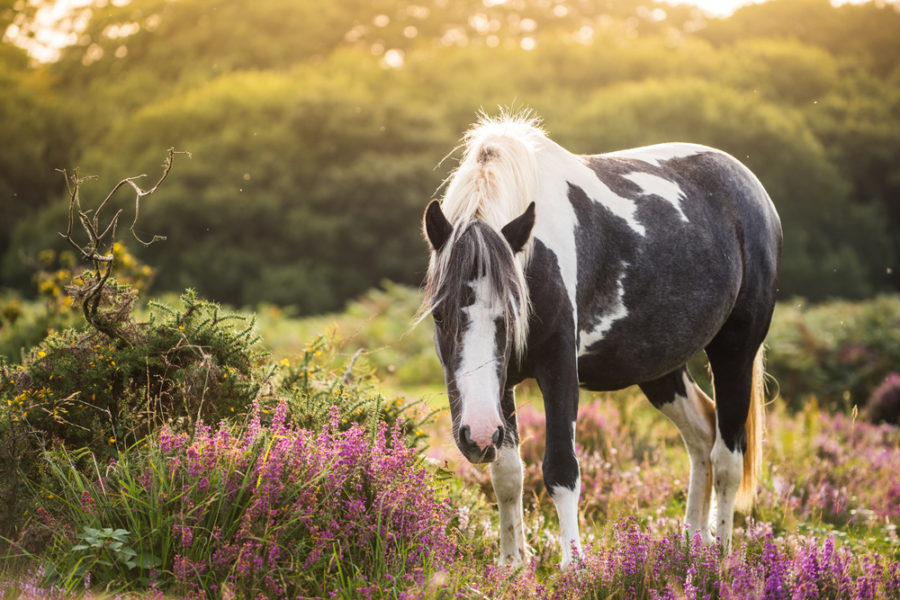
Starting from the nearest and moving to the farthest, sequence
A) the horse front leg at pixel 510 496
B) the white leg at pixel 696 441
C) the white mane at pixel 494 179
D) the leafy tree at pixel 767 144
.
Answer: the white mane at pixel 494 179 < the horse front leg at pixel 510 496 < the white leg at pixel 696 441 < the leafy tree at pixel 767 144

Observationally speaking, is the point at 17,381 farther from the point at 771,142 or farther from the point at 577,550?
the point at 771,142

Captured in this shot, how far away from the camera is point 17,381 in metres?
3.46

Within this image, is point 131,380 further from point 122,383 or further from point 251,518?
point 251,518

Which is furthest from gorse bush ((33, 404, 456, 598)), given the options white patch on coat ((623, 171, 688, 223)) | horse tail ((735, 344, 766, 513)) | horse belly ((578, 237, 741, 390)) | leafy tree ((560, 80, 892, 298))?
leafy tree ((560, 80, 892, 298))

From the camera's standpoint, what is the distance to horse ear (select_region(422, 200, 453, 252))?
301 centimetres

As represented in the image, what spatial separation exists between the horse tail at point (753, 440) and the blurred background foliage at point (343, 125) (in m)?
17.3

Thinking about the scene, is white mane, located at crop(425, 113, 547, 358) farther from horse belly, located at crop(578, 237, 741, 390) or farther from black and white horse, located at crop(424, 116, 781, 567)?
horse belly, located at crop(578, 237, 741, 390)

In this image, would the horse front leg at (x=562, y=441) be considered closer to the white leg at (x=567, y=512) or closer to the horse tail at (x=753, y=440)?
the white leg at (x=567, y=512)

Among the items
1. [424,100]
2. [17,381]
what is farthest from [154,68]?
[17,381]

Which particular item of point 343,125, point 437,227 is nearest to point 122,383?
Result: point 437,227

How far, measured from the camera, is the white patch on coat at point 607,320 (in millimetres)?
3494

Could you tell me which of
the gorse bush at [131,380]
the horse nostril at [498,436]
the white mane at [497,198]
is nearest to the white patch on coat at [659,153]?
the white mane at [497,198]

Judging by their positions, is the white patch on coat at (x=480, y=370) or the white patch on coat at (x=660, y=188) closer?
the white patch on coat at (x=480, y=370)

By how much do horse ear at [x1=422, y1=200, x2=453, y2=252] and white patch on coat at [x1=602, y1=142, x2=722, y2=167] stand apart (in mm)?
1498
